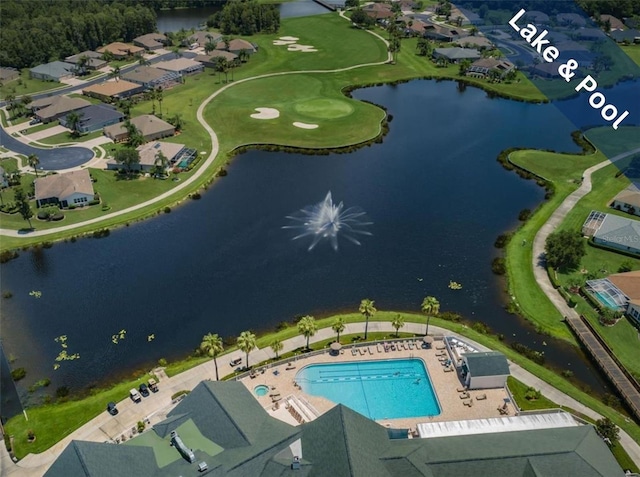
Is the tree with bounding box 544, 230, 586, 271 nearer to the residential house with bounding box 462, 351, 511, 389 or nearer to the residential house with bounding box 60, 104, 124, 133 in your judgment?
the residential house with bounding box 462, 351, 511, 389

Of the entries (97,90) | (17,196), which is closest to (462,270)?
(17,196)

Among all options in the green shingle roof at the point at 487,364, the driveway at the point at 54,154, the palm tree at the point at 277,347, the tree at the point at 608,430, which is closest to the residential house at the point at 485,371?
the green shingle roof at the point at 487,364

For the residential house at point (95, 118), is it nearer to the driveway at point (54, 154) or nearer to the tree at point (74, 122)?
the tree at point (74, 122)

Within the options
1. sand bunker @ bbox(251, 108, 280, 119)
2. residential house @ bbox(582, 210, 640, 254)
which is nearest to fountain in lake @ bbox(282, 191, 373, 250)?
residential house @ bbox(582, 210, 640, 254)

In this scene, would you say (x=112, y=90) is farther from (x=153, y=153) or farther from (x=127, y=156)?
(x=127, y=156)

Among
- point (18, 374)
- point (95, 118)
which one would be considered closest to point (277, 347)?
point (18, 374)
